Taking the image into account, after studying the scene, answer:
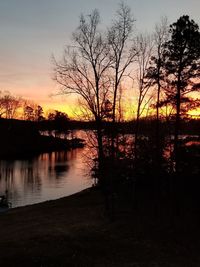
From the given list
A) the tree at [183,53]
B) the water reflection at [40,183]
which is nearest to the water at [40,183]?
the water reflection at [40,183]

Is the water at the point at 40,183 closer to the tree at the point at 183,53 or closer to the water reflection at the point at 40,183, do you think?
the water reflection at the point at 40,183

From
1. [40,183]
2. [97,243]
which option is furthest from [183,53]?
[40,183]

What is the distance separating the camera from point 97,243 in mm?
18234

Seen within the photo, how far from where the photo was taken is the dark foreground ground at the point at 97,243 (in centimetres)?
1580

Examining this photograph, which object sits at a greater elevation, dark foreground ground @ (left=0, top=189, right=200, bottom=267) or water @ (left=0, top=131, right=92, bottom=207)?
dark foreground ground @ (left=0, top=189, right=200, bottom=267)

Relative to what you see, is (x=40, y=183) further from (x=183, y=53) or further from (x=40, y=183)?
(x=183, y=53)

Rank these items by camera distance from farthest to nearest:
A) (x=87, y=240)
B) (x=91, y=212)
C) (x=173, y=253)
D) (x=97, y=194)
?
(x=97, y=194) < (x=91, y=212) < (x=87, y=240) < (x=173, y=253)

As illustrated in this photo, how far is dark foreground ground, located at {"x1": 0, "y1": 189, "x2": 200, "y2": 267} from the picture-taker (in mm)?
15797

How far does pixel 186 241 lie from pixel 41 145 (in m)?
142

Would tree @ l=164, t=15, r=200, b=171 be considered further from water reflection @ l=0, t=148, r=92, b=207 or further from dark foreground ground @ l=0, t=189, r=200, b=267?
water reflection @ l=0, t=148, r=92, b=207

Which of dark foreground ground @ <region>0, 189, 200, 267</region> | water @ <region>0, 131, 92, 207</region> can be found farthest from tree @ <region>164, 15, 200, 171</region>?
water @ <region>0, 131, 92, 207</region>

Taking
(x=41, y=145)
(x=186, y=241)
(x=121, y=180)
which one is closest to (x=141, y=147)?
(x=121, y=180)

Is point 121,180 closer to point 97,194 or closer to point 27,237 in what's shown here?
point 97,194

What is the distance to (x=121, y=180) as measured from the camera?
35.6 m
